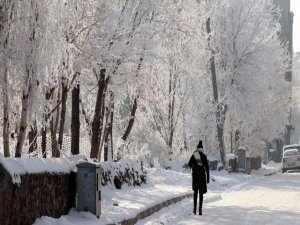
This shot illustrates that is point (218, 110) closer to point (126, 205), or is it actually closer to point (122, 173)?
point (122, 173)

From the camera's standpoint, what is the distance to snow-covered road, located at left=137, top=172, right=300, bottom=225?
1378 centimetres

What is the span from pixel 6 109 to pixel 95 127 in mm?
5081

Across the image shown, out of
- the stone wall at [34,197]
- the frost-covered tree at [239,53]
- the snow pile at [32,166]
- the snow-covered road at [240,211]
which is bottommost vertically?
the snow-covered road at [240,211]

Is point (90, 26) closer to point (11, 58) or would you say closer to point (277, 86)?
point (11, 58)

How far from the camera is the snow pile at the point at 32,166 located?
887 cm

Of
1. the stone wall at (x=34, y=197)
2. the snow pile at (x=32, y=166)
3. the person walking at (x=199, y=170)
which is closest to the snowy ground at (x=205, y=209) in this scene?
the stone wall at (x=34, y=197)

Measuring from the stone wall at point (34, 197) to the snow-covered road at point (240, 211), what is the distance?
2.09m

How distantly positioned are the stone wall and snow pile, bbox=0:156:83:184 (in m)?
0.08

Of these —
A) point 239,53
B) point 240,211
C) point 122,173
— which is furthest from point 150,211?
point 239,53

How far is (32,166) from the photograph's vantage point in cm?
982

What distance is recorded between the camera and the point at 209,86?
4028 centimetres

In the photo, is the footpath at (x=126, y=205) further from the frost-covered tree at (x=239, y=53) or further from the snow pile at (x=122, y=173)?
the frost-covered tree at (x=239, y=53)

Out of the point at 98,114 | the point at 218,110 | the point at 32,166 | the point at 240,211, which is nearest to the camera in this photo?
the point at 32,166

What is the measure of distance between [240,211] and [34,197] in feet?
25.1
